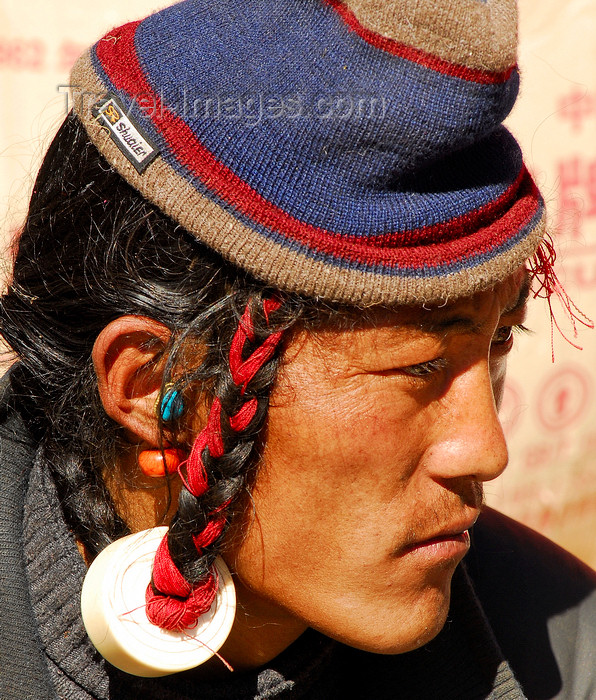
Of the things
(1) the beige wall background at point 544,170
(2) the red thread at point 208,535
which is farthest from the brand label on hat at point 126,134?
(1) the beige wall background at point 544,170

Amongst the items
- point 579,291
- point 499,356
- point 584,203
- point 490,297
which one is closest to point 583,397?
point 579,291

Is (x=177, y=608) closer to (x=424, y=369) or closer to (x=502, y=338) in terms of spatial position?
(x=424, y=369)

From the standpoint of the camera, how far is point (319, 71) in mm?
1391

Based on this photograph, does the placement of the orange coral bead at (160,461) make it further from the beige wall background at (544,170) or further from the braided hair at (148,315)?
the beige wall background at (544,170)

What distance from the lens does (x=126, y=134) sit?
144 centimetres

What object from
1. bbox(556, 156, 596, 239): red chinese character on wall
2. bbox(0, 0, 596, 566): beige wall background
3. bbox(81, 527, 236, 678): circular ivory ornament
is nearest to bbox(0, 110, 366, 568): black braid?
bbox(81, 527, 236, 678): circular ivory ornament

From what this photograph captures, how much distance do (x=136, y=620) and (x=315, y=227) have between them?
2.66 ft

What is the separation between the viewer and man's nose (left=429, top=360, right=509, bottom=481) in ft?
5.05

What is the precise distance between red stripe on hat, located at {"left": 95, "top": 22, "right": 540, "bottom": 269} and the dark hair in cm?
13

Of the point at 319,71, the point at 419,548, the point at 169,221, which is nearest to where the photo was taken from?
the point at 319,71

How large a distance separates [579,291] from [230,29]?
3325 mm

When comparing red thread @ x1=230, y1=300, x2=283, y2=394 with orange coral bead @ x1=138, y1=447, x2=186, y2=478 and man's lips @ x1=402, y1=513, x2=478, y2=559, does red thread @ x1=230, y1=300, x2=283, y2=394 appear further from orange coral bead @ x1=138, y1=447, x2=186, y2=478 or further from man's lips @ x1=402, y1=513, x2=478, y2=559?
man's lips @ x1=402, y1=513, x2=478, y2=559

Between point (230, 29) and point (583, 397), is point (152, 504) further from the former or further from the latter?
point (583, 397)

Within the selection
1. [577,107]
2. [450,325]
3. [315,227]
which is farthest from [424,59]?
[577,107]
